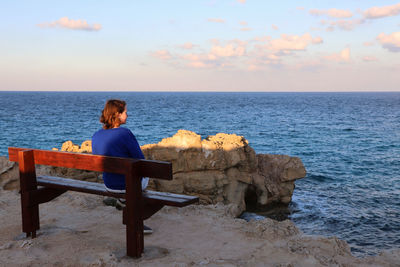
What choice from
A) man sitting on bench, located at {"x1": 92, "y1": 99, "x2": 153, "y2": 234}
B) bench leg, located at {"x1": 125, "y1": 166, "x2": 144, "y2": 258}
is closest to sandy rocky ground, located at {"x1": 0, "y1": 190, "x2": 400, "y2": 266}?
bench leg, located at {"x1": 125, "y1": 166, "x2": 144, "y2": 258}

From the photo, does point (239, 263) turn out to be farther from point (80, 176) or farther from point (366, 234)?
point (366, 234)

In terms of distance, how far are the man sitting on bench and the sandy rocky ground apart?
0.93 m

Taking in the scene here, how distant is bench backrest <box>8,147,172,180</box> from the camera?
13.9 feet

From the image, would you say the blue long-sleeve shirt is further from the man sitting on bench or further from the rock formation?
the rock formation

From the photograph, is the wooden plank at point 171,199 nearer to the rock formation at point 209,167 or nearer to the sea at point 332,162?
the rock formation at point 209,167

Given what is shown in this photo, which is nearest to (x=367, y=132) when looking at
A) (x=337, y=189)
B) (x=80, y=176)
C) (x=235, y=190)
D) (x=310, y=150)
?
(x=310, y=150)

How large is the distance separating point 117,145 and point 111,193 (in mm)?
712

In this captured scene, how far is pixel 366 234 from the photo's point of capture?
12.0 metres

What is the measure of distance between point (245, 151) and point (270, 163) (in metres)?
1.84

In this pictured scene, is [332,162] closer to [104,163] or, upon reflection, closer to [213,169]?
[213,169]

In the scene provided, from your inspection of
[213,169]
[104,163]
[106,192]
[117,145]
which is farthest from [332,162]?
[104,163]

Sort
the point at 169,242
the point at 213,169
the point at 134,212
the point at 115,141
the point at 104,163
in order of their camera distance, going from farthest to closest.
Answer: the point at 213,169 < the point at 169,242 < the point at 115,141 < the point at 104,163 < the point at 134,212

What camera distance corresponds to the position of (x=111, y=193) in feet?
16.6

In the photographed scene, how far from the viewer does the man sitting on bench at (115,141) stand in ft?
15.9
